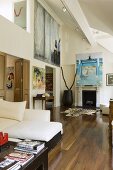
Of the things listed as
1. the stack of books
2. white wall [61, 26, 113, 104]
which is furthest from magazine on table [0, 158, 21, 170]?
white wall [61, 26, 113, 104]

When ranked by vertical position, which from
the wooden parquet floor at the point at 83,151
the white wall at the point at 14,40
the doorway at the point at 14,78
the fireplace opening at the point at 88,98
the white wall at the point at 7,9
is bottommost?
the wooden parquet floor at the point at 83,151

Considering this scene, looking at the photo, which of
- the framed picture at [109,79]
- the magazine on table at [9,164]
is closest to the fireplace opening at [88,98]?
the framed picture at [109,79]

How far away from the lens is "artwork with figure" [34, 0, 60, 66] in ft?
25.3

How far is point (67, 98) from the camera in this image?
33.5 ft

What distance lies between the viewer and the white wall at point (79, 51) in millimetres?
9938

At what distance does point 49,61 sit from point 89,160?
22.0 ft

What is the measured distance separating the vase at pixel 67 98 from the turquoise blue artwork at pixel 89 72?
0.74 meters

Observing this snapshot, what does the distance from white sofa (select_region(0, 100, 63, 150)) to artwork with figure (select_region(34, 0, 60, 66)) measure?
164 inches

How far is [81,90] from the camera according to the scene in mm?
10461

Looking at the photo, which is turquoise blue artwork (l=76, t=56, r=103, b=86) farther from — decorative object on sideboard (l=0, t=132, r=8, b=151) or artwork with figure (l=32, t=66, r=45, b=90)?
decorative object on sideboard (l=0, t=132, r=8, b=151)

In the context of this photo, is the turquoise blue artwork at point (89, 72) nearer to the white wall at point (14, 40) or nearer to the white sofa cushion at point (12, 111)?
the white wall at point (14, 40)

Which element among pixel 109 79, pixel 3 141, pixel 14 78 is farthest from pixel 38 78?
pixel 3 141

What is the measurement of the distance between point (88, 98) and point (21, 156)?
9.02 metres

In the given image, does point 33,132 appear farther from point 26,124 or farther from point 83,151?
point 83,151
